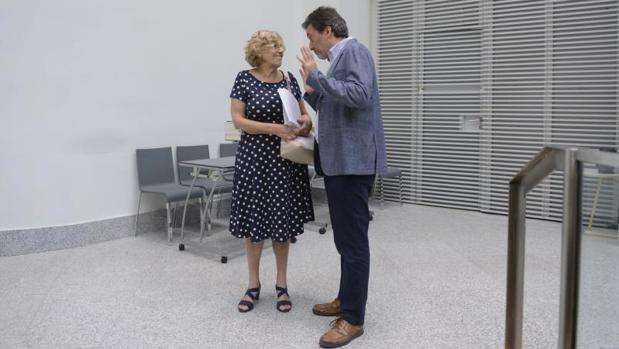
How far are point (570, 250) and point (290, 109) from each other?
5.40 ft

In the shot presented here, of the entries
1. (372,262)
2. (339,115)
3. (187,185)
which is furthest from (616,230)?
(187,185)

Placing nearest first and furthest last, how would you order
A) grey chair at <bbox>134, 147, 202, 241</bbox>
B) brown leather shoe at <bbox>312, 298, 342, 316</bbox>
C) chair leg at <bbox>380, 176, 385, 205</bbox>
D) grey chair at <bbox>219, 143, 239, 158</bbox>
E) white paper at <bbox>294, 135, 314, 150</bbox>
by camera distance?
white paper at <bbox>294, 135, 314, 150</bbox>
brown leather shoe at <bbox>312, 298, 342, 316</bbox>
grey chair at <bbox>134, 147, 202, 241</bbox>
grey chair at <bbox>219, 143, 239, 158</bbox>
chair leg at <bbox>380, 176, 385, 205</bbox>

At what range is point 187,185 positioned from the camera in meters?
4.76

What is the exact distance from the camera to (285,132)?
2744mm

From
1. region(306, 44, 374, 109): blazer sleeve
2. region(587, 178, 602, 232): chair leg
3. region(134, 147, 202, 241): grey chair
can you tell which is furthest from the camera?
region(134, 147, 202, 241): grey chair

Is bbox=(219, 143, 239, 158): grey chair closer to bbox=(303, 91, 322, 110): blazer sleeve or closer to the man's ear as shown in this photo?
bbox=(303, 91, 322, 110): blazer sleeve

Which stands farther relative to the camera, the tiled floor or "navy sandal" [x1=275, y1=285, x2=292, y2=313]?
"navy sandal" [x1=275, y1=285, x2=292, y2=313]

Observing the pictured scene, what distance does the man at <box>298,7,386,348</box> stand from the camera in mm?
2381

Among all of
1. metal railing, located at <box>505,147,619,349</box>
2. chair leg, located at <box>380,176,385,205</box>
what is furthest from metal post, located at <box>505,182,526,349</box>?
chair leg, located at <box>380,176,385,205</box>

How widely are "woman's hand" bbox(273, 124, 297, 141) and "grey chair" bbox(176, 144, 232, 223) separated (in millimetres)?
1962

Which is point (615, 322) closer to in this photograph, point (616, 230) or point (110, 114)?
point (616, 230)

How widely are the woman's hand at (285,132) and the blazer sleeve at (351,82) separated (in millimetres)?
355

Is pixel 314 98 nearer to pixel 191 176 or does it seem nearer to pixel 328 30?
pixel 328 30

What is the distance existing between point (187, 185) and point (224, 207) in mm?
979
